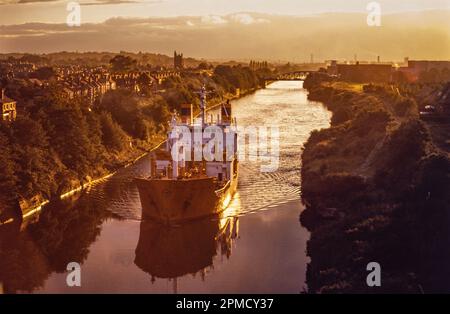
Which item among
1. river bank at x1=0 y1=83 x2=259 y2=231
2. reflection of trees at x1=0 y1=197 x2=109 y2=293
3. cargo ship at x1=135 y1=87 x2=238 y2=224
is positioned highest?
cargo ship at x1=135 y1=87 x2=238 y2=224

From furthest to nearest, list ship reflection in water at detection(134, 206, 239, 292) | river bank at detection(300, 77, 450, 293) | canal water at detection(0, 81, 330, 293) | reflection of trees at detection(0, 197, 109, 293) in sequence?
ship reflection in water at detection(134, 206, 239, 292)
reflection of trees at detection(0, 197, 109, 293)
canal water at detection(0, 81, 330, 293)
river bank at detection(300, 77, 450, 293)

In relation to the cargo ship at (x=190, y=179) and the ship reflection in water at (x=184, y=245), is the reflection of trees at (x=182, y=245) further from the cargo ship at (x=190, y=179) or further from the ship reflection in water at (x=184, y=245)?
the cargo ship at (x=190, y=179)

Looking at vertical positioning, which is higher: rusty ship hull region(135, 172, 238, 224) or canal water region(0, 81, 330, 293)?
rusty ship hull region(135, 172, 238, 224)

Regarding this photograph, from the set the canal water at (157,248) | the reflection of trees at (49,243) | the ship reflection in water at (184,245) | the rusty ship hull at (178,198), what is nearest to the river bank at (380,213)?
the canal water at (157,248)

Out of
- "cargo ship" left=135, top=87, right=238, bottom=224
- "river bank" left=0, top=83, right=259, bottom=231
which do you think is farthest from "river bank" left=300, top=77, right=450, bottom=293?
"river bank" left=0, top=83, right=259, bottom=231

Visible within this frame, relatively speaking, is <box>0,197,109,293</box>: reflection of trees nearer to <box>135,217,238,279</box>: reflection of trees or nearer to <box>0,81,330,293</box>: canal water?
<box>0,81,330,293</box>: canal water

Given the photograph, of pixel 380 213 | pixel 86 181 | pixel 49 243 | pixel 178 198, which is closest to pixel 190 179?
pixel 178 198
